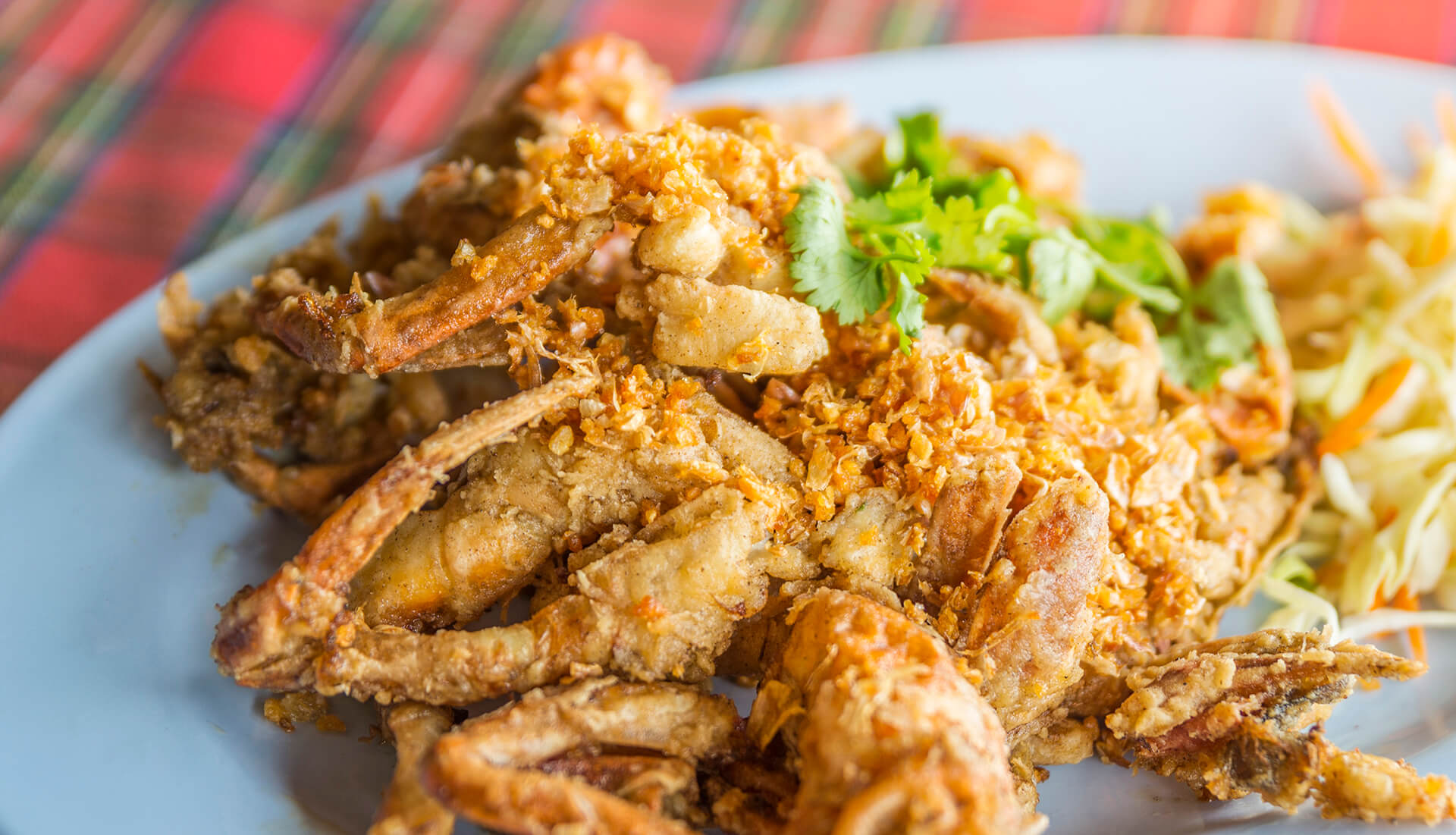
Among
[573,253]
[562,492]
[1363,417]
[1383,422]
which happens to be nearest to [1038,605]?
[562,492]

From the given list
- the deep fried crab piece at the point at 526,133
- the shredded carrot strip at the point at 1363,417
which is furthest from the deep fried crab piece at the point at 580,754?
the shredded carrot strip at the point at 1363,417

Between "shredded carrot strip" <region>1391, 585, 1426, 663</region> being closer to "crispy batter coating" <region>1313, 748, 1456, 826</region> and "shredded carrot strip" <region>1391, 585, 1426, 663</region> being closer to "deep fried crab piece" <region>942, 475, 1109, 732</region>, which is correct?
"crispy batter coating" <region>1313, 748, 1456, 826</region>

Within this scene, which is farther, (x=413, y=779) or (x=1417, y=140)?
(x=1417, y=140)

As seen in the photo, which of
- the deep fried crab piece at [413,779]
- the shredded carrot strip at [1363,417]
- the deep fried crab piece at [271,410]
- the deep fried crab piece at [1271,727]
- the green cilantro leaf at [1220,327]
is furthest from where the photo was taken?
the shredded carrot strip at [1363,417]

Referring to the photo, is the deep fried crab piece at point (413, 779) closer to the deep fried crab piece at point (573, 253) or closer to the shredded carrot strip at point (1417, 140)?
the deep fried crab piece at point (573, 253)

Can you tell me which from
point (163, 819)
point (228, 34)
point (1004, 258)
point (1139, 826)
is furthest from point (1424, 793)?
point (228, 34)

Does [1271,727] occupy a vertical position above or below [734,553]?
below

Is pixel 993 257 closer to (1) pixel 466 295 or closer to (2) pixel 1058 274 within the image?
(2) pixel 1058 274
